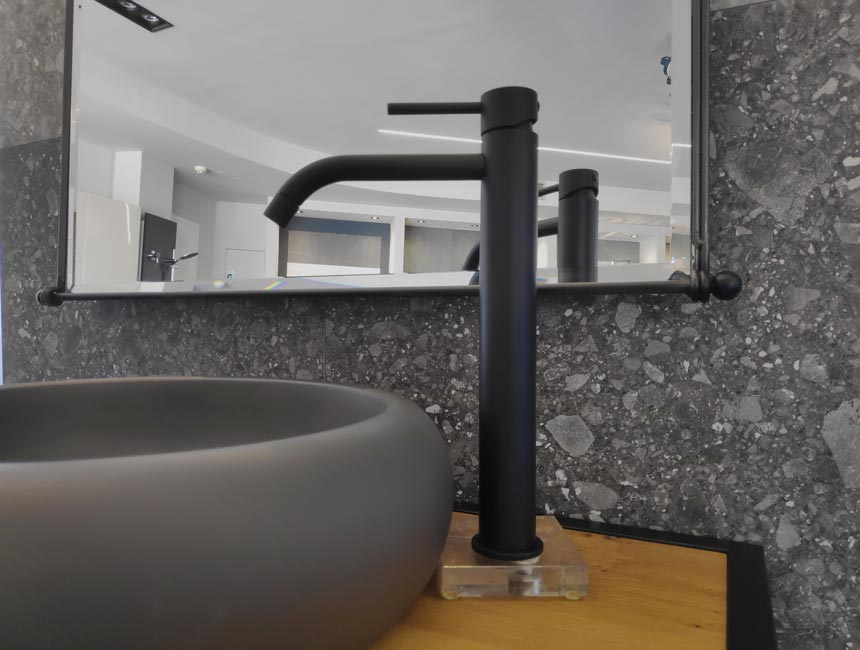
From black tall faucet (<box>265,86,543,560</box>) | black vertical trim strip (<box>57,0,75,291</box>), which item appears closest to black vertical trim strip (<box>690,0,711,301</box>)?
black tall faucet (<box>265,86,543,560</box>)

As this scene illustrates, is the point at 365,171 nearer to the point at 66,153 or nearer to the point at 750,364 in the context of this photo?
the point at 750,364

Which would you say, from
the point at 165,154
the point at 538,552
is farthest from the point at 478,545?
the point at 165,154

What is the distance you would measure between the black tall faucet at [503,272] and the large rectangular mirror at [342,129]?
159mm

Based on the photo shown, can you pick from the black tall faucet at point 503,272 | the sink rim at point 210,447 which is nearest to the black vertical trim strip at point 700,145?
the black tall faucet at point 503,272

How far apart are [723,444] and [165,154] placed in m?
0.77

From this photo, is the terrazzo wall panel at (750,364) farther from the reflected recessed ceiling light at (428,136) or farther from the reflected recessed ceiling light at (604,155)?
the reflected recessed ceiling light at (428,136)

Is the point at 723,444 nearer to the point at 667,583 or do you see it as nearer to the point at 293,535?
the point at 667,583

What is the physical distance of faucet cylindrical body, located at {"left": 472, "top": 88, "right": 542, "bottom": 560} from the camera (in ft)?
1.26

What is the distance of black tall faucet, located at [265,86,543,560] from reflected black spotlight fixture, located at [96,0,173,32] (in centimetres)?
48

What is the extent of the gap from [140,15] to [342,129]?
0.32m

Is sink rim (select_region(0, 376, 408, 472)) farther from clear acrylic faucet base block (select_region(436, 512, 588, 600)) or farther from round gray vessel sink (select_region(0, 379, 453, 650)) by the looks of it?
clear acrylic faucet base block (select_region(436, 512, 588, 600))

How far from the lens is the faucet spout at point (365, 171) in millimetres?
382

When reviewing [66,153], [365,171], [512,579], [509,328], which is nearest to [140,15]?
[66,153]

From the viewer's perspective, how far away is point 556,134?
55 cm
